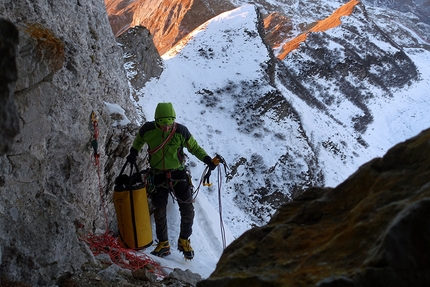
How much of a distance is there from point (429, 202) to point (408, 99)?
3405 centimetres

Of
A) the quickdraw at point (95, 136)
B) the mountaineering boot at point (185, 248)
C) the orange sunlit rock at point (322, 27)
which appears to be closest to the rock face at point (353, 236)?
the quickdraw at point (95, 136)

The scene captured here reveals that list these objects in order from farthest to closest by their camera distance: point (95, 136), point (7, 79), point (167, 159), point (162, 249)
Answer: point (162, 249), point (167, 159), point (95, 136), point (7, 79)

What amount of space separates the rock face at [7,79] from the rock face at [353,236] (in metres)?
1.46

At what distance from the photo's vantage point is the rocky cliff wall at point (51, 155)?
12.7 feet

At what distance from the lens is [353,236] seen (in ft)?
7.64

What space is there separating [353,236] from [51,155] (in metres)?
3.82

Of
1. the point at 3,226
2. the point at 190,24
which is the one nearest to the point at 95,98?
the point at 3,226

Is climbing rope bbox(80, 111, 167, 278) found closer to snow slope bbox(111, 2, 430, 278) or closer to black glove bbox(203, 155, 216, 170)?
black glove bbox(203, 155, 216, 170)

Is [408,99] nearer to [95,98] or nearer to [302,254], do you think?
[95,98]

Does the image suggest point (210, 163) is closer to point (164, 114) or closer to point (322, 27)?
point (164, 114)

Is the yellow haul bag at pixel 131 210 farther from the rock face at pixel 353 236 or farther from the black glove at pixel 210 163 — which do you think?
the rock face at pixel 353 236

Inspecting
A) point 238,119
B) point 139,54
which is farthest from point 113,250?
point 139,54

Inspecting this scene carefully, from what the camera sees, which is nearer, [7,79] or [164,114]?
[7,79]

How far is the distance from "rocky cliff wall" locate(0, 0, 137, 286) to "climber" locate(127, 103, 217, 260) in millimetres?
814
